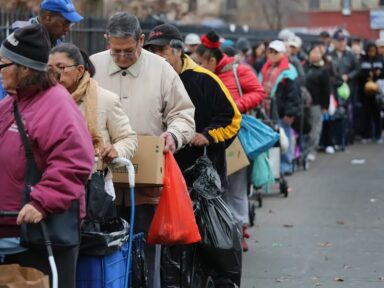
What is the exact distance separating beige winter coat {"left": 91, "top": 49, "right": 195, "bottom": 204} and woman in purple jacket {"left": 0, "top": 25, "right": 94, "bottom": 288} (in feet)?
5.85

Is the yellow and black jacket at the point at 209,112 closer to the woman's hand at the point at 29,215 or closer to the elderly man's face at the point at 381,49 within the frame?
the woman's hand at the point at 29,215

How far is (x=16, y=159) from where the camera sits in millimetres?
5320

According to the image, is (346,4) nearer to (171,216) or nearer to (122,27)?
(122,27)

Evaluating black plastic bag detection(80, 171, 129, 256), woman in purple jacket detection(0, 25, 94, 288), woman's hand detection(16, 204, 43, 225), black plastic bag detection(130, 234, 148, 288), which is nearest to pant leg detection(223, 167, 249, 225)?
black plastic bag detection(130, 234, 148, 288)

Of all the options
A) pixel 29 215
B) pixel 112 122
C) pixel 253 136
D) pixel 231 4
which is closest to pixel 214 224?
pixel 112 122

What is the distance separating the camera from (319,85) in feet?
62.2

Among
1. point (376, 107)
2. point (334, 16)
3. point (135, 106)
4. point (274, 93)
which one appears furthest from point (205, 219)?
point (334, 16)

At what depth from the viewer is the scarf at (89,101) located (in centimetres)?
649

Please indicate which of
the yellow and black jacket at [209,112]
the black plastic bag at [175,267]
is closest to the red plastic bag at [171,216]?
the black plastic bag at [175,267]

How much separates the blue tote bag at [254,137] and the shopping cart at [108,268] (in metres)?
4.26

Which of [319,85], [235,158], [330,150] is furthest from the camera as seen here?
[330,150]

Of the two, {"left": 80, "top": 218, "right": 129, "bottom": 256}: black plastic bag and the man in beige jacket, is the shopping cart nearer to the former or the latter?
{"left": 80, "top": 218, "right": 129, "bottom": 256}: black plastic bag

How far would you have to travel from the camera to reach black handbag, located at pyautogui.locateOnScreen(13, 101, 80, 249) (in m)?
5.27

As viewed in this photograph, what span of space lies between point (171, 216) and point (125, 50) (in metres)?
1.12
